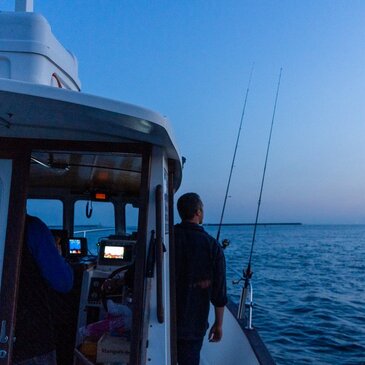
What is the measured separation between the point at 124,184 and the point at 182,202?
3288mm

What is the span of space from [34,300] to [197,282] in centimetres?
119

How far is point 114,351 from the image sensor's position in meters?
3.02

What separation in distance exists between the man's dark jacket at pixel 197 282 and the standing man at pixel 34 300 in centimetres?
95

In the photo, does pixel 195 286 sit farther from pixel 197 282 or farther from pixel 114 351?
pixel 114 351

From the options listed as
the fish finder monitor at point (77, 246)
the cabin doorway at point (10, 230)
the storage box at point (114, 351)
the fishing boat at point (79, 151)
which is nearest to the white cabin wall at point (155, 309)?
the fishing boat at point (79, 151)

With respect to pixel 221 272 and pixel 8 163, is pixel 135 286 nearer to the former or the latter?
pixel 221 272

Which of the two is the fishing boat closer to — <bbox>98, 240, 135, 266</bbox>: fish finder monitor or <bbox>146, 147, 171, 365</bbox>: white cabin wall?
<bbox>146, 147, 171, 365</bbox>: white cabin wall

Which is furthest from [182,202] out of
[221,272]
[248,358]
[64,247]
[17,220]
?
[64,247]

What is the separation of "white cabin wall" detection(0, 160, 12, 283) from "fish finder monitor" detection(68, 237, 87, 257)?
466 centimetres

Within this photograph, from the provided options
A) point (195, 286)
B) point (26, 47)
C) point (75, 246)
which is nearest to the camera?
point (26, 47)

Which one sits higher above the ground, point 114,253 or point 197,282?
point 197,282

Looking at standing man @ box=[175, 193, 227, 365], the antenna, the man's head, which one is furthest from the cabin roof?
the antenna

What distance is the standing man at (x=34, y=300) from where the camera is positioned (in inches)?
103

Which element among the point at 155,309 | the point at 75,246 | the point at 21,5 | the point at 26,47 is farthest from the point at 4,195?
the point at 75,246
